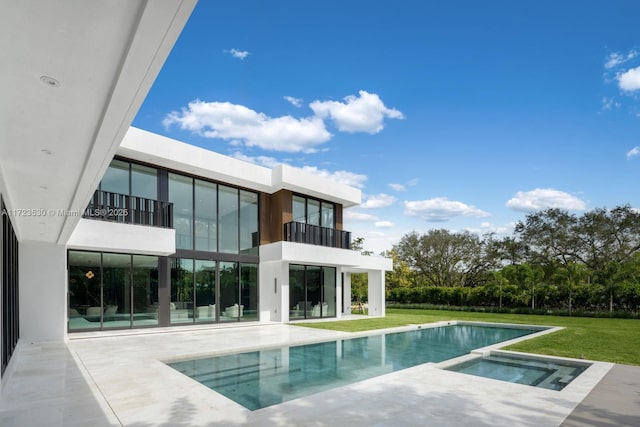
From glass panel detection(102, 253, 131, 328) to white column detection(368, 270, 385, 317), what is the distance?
38.5 feet

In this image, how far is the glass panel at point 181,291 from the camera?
14336 millimetres

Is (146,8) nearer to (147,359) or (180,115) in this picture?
(147,359)

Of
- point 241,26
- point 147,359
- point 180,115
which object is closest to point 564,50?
point 241,26

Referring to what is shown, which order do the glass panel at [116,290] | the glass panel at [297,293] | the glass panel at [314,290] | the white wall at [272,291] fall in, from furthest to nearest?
the glass panel at [314,290], the glass panel at [297,293], the white wall at [272,291], the glass panel at [116,290]

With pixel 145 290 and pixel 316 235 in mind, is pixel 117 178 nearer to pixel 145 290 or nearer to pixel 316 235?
pixel 145 290

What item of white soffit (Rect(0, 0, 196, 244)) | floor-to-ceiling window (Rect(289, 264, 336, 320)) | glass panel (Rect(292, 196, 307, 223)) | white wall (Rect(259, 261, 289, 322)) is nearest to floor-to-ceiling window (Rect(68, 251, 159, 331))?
white wall (Rect(259, 261, 289, 322))

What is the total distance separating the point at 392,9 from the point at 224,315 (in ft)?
41.3

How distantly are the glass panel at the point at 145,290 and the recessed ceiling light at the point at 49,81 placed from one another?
11.3 metres

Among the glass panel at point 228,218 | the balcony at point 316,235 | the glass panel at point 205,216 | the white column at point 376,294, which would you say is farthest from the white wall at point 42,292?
the white column at point 376,294

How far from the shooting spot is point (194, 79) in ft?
53.7

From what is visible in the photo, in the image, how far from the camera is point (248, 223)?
55.9ft

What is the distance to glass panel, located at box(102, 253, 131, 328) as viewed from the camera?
12766 mm

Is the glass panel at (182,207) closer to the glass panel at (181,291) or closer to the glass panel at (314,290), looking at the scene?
the glass panel at (181,291)

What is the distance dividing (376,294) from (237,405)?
16241 mm
